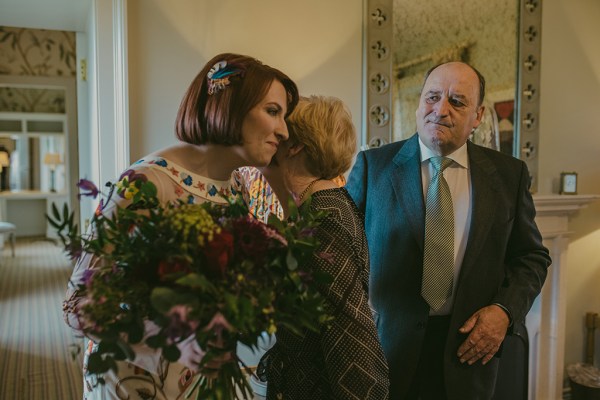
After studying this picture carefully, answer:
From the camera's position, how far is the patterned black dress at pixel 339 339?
3.49ft

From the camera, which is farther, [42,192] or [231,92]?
[42,192]

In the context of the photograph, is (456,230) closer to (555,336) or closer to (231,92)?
(231,92)

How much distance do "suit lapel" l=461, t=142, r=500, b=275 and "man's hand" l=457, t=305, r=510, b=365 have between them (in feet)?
0.45

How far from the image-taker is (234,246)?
80cm

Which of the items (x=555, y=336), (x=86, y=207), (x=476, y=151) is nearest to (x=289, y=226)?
(x=476, y=151)

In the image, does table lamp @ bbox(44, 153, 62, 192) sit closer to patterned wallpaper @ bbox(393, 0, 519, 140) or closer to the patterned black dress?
patterned wallpaper @ bbox(393, 0, 519, 140)

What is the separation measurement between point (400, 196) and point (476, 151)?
0.32 meters

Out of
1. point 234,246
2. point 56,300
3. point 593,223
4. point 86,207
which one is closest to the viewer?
point 234,246

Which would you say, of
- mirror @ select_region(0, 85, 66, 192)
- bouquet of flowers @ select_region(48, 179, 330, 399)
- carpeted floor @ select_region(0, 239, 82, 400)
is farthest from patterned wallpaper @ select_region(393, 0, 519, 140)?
mirror @ select_region(0, 85, 66, 192)

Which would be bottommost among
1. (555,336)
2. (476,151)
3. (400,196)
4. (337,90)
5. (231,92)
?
(555,336)

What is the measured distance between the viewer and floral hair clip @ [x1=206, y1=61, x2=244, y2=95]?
1182 millimetres

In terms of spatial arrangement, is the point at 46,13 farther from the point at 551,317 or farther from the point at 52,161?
the point at 52,161

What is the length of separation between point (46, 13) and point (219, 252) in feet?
9.62

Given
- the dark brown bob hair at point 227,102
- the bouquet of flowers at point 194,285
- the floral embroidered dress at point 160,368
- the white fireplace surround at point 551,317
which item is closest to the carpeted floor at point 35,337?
the floral embroidered dress at point 160,368
